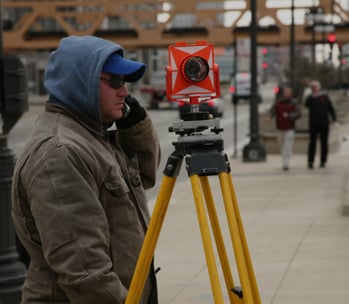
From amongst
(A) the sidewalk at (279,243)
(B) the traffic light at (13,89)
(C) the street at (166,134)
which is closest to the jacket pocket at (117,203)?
(B) the traffic light at (13,89)

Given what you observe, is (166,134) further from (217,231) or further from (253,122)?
(217,231)

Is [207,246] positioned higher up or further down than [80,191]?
further down

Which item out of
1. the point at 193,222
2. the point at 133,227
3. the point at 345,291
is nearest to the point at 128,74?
the point at 133,227

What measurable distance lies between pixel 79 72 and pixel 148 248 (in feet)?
2.01

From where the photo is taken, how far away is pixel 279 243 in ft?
42.0

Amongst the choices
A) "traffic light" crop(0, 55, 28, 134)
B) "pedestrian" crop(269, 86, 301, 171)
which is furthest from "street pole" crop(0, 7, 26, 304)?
"pedestrian" crop(269, 86, 301, 171)

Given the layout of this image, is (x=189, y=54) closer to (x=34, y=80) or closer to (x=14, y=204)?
(x=14, y=204)

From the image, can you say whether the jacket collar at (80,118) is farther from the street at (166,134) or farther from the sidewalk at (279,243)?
the street at (166,134)

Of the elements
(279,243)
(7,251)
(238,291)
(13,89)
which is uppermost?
(13,89)

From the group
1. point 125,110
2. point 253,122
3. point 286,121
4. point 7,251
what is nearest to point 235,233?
point 125,110

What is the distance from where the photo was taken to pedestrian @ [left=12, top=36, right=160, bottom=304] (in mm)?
3814

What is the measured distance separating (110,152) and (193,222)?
10903 millimetres

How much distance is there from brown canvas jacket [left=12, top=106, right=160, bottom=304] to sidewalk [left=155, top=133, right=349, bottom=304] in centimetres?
542

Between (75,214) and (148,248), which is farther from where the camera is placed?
(148,248)
